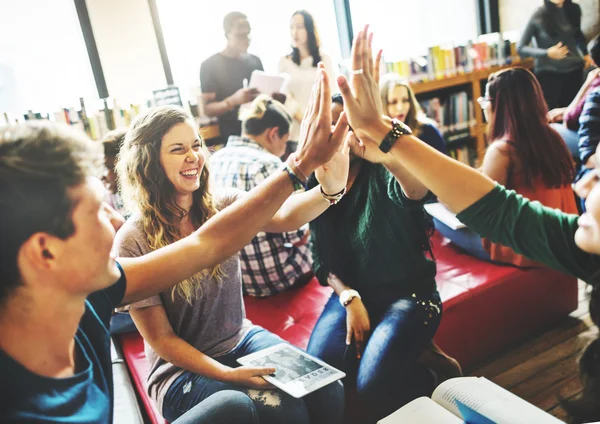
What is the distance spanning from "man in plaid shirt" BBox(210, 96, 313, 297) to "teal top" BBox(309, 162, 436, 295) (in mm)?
472

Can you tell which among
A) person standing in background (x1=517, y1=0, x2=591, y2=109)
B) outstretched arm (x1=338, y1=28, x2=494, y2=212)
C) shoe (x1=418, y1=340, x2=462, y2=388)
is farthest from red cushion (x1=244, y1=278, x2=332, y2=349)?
person standing in background (x1=517, y1=0, x2=591, y2=109)

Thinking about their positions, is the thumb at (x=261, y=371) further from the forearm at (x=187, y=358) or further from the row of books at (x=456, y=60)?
the row of books at (x=456, y=60)

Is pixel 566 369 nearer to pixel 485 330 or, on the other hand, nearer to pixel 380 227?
pixel 485 330

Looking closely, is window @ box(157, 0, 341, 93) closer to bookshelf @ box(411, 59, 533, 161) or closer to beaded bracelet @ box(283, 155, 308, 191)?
bookshelf @ box(411, 59, 533, 161)

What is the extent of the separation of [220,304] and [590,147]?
80.6 inches

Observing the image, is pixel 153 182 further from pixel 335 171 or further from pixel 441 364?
pixel 441 364

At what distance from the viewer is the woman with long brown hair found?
1.50m

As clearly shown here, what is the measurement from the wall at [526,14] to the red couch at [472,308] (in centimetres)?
416

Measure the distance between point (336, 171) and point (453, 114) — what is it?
3907mm

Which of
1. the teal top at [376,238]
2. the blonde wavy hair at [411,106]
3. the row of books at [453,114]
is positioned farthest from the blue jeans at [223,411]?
the row of books at [453,114]

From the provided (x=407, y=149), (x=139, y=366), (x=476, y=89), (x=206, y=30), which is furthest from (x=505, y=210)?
(x=476, y=89)

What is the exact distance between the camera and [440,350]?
201 centimetres

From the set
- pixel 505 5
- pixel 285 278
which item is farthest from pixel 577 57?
pixel 285 278

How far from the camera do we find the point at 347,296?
6.22 feet
